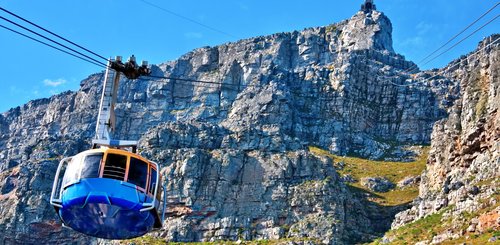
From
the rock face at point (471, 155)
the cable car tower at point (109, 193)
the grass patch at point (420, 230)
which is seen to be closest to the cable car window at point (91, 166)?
the cable car tower at point (109, 193)

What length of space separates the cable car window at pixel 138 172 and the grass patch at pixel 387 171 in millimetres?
118252

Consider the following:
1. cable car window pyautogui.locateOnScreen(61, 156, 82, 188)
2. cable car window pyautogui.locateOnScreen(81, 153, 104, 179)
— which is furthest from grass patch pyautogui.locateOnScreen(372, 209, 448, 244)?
cable car window pyautogui.locateOnScreen(61, 156, 82, 188)

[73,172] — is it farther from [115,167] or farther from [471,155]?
[471,155]

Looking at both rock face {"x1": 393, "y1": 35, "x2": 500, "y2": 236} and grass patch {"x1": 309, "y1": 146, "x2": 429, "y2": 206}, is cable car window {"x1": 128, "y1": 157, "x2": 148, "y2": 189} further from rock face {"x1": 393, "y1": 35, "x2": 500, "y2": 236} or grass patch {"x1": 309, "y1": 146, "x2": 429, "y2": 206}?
grass patch {"x1": 309, "y1": 146, "x2": 429, "y2": 206}

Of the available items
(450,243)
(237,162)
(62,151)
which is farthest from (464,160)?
(62,151)

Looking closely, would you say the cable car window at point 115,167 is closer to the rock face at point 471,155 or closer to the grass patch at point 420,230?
the rock face at point 471,155

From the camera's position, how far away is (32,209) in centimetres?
16100

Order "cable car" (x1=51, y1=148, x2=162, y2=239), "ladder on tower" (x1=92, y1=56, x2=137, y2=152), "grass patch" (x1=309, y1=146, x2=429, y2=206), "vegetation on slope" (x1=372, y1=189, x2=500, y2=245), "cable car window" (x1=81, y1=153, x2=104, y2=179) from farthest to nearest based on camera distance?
"grass patch" (x1=309, y1=146, x2=429, y2=206) → "vegetation on slope" (x1=372, y1=189, x2=500, y2=245) → "ladder on tower" (x1=92, y1=56, x2=137, y2=152) → "cable car window" (x1=81, y1=153, x2=104, y2=179) → "cable car" (x1=51, y1=148, x2=162, y2=239)

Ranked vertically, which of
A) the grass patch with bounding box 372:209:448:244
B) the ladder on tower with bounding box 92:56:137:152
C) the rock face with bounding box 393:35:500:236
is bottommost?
the grass patch with bounding box 372:209:448:244

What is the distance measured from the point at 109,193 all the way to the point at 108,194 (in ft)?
0.29

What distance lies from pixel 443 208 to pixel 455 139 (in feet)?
69.6

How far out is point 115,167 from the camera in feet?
126

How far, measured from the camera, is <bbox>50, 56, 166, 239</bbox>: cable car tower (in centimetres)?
3738

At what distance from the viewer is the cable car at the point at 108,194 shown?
123 ft
